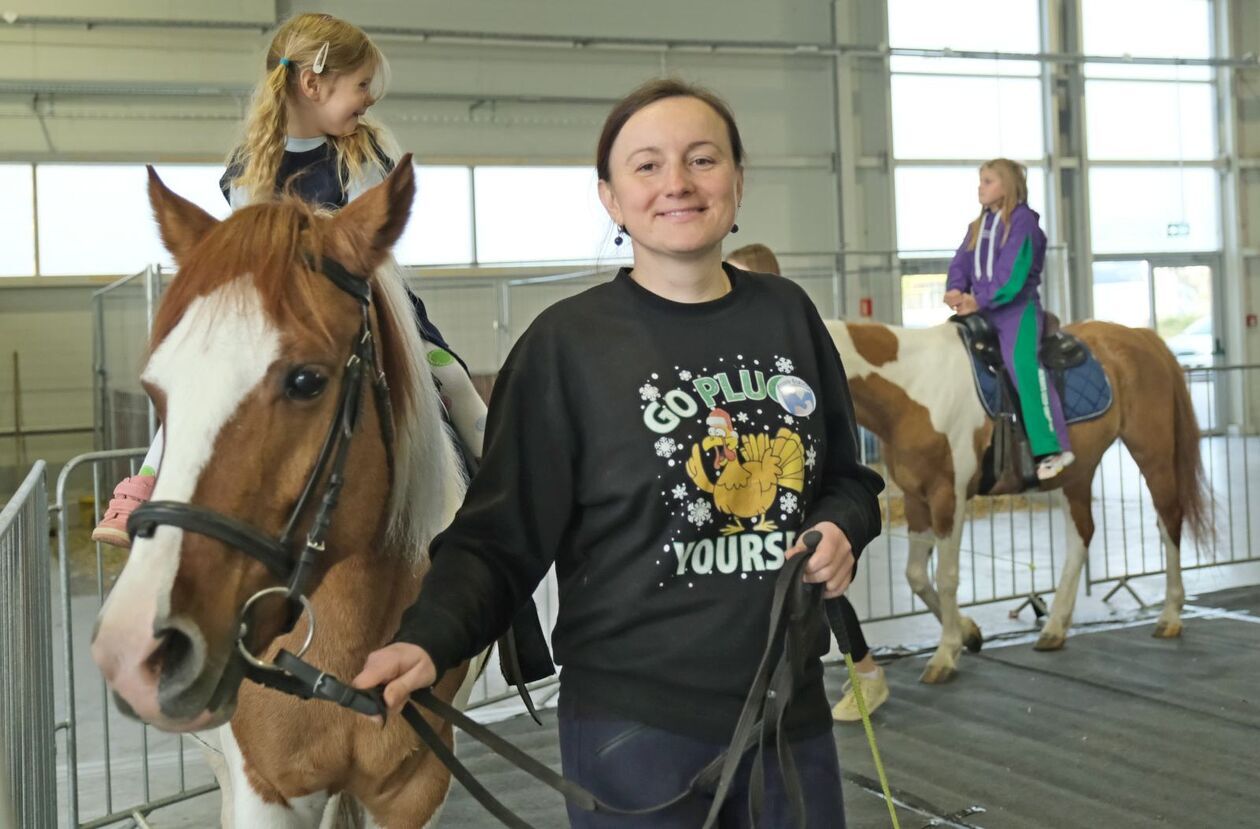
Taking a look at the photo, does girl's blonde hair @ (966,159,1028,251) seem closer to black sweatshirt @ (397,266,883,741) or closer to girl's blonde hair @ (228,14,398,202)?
girl's blonde hair @ (228,14,398,202)

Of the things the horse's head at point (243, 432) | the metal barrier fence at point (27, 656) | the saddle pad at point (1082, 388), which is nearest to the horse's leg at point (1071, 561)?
the saddle pad at point (1082, 388)

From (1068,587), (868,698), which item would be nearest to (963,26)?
(1068,587)

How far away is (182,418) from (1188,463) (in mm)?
5578

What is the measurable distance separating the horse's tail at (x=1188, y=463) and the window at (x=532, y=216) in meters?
7.29

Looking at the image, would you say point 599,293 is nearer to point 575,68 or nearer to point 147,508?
point 147,508

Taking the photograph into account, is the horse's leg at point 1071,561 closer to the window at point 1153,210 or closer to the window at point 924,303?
the window at point 924,303

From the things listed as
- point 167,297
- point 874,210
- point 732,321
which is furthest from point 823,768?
point 874,210

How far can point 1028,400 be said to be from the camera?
17.1 ft

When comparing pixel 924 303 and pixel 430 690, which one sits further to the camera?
pixel 924 303

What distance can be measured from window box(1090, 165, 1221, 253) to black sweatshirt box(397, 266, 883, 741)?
1445 cm

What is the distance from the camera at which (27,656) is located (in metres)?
2.13

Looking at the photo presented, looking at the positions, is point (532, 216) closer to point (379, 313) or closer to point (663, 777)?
point (379, 313)

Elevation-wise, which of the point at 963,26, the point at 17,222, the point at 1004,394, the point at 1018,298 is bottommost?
the point at 1004,394

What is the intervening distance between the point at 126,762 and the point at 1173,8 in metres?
15.6
